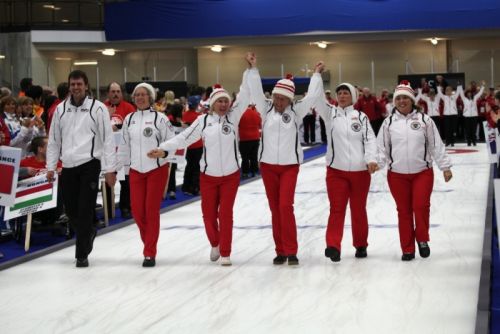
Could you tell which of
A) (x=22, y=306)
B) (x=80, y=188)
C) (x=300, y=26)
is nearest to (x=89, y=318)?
(x=22, y=306)

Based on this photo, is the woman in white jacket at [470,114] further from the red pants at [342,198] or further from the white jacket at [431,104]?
the red pants at [342,198]

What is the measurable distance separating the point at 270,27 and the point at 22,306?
24.5 metres

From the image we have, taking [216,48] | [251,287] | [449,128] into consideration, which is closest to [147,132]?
[251,287]

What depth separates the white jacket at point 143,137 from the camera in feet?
26.1

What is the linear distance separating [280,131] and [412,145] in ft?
3.82

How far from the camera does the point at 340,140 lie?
307 inches

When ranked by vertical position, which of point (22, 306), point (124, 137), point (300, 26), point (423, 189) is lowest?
point (22, 306)

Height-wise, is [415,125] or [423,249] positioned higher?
[415,125]

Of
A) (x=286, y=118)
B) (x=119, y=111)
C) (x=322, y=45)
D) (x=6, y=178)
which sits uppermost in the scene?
(x=322, y=45)

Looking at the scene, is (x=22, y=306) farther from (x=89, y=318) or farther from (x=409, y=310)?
(x=409, y=310)

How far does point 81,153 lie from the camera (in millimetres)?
7793

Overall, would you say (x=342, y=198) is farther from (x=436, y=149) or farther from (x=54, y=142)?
(x=54, y=142)

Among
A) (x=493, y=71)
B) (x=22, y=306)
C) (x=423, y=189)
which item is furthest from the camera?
(x=493, y=71)

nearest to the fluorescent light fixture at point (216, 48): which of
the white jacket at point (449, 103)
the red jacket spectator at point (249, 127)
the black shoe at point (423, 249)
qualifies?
the white jacket at point (449, 103)
